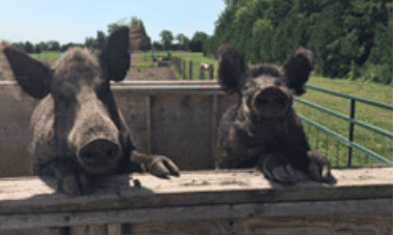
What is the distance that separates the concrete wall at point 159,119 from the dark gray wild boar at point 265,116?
1552mm

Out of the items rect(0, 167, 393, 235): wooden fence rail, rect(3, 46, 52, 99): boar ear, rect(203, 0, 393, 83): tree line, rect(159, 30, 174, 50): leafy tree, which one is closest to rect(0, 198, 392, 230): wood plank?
rect(0, 167, 393, 235): wooden fence rail

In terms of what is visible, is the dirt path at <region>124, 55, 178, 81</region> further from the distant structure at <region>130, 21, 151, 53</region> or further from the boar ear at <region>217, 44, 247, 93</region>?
the boar ear at <region>217, 44, 247, 93</region>

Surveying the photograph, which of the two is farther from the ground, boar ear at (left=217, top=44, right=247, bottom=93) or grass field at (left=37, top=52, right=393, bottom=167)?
boar ear at (left=217, top=44, right=247, bottom=93)

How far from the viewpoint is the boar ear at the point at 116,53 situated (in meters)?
2.42

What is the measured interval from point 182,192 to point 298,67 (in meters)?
1.34

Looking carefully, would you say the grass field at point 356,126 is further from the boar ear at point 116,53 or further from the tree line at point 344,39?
the boar ear at point 116,53

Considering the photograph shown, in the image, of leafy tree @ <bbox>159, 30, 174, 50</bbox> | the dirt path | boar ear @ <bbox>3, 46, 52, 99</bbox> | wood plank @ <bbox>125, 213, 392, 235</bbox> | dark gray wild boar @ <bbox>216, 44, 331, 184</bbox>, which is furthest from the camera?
leafy tree @ <bbox>159, 30, 174, 50</bbox>

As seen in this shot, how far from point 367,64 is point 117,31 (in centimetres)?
1603

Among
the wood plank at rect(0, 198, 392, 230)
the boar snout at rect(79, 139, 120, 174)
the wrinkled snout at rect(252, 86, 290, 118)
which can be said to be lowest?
the wood plank at rect(0, 198, 392, 230)

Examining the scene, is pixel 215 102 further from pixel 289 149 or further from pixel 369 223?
pixel 369 223

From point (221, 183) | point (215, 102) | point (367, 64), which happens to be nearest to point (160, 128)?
point (215, 102)

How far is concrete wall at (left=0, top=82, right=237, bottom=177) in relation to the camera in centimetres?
415

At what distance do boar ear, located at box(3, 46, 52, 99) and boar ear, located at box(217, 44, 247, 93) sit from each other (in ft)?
4.02

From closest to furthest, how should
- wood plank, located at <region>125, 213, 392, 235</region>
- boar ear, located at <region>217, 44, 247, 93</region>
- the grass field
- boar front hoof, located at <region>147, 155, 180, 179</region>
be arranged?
1. wood plank, located at <region>125, 213, 392, 235</region>
2. boar front hoof, located at <region>147, 155, 180, 179</region>
3. boar ear, located at <region>217, 44, 247, 93</region>
4. the grass field
